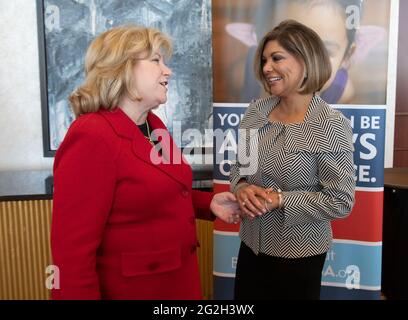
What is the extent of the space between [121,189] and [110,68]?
38 centimetres

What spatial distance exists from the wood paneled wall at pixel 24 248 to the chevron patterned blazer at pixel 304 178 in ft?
5.57

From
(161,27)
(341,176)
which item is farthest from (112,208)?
(161,27)

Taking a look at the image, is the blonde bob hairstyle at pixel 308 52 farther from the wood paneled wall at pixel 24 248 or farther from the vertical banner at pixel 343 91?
the wood paneled wall at pixel 24 248

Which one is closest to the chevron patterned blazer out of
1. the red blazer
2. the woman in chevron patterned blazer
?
the woman in chevron patterned blazer

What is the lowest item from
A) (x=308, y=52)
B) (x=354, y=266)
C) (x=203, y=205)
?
(x=354, y=266)

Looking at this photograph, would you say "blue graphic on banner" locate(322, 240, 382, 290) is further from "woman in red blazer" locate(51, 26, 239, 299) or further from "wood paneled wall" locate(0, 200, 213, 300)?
"wood paneled wall" locate(0, 200, 213, 300)

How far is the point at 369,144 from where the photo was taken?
258cm

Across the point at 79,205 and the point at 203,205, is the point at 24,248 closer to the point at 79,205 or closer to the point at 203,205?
the point at 203,205

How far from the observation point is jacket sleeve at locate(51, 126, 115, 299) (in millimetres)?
1285

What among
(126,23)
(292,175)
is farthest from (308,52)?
(126,23)

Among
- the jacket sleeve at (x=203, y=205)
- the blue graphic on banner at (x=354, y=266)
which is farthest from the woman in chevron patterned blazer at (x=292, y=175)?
the blue graphic on banner at (x=354, y=266)

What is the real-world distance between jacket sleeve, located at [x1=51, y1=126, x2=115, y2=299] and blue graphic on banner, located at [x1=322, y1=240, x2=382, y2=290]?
185 centimetres

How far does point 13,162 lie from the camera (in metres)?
3.55

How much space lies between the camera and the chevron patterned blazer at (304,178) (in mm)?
1672
